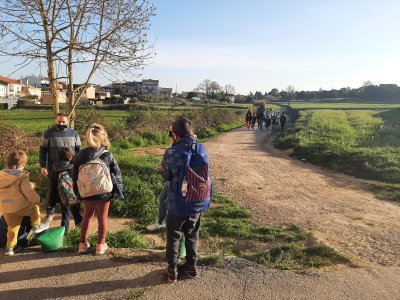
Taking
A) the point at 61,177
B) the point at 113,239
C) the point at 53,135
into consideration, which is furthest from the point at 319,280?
the point at 53,135

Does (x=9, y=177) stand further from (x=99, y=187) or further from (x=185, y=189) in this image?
(x=185, y=189)

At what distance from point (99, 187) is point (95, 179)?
0.34 feet

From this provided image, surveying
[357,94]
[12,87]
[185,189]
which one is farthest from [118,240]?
[357,94]

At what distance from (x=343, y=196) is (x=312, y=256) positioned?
4.86 meters

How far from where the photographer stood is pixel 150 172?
988cm

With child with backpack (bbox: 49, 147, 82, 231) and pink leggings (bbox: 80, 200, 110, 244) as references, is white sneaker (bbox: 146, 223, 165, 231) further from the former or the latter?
pink leggings (bbox: 80, 200, 110, 244)

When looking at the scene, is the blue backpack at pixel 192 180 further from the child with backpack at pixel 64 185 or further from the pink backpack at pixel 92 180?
the child with backpack at pixel 64 185

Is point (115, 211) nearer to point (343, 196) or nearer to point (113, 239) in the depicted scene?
point (113, 239)

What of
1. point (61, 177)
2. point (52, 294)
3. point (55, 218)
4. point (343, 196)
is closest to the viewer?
point (52, 294)

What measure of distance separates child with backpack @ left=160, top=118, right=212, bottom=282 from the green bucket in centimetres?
150

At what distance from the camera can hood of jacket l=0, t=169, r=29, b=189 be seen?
14.9 feet

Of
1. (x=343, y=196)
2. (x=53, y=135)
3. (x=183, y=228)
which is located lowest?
(x=343, y=196)

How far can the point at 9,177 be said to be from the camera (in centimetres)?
455

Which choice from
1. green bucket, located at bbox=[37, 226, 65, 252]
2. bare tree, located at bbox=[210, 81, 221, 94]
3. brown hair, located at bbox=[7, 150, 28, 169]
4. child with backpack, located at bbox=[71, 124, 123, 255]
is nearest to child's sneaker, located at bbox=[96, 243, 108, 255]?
child with backpack, located at bbox=[71, 124, 123, 255]
